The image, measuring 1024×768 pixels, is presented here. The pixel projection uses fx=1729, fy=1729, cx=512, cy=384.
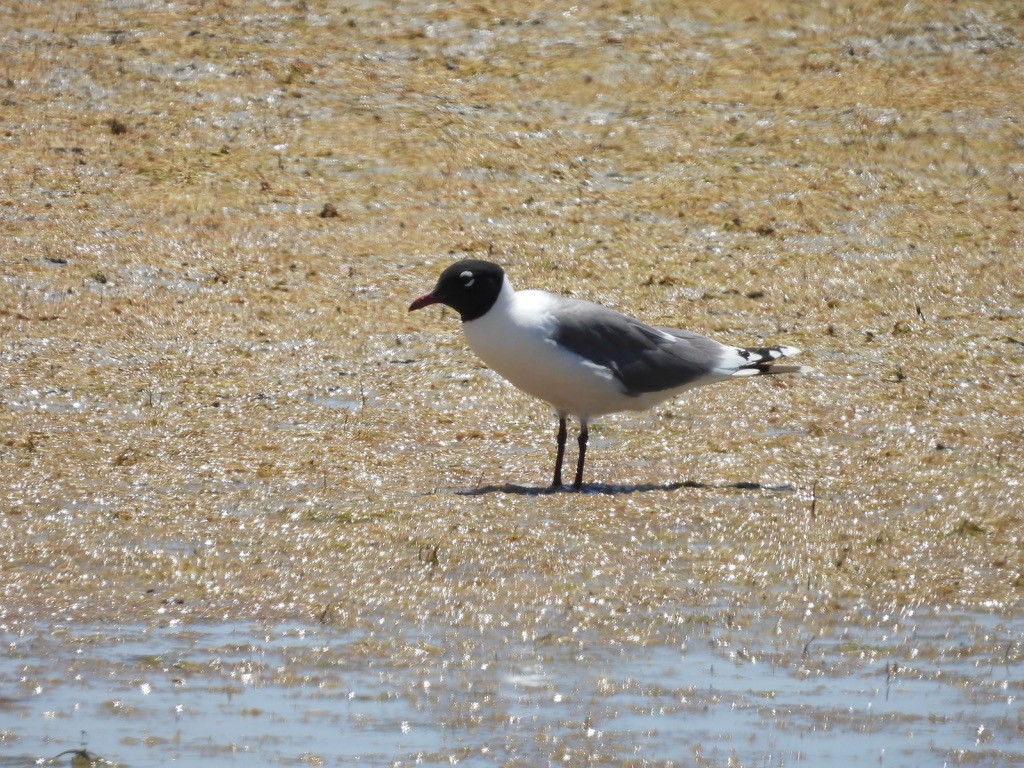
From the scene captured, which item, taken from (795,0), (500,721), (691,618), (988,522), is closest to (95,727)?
(500,721)

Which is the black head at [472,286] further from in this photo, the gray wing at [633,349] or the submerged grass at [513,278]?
the submerged grass at [513,278]

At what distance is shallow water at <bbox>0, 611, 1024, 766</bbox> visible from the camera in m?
5.55

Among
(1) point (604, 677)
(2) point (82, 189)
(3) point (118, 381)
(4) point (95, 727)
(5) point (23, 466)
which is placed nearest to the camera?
(4) point (95, 727)

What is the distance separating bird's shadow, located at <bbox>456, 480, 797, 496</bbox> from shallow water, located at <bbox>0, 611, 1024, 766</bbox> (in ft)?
7.25

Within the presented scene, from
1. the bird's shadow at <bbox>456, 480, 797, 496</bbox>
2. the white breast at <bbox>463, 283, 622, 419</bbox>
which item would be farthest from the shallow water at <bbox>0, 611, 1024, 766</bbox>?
the white breast at <bbox>463, 283, 622, 419</bbox>

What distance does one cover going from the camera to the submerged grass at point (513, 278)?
769 cm

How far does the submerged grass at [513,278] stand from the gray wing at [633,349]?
480 mm

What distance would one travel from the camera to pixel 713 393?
36.8 feet

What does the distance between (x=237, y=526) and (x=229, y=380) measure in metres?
2.90

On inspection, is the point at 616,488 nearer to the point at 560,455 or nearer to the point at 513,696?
the point at 560,455

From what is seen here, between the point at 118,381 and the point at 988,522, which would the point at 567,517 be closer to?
the point at 988,522

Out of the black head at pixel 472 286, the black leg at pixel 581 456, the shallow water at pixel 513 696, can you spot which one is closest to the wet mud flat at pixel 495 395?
the shallow water at pixel 513 696

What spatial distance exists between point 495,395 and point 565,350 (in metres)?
1.73

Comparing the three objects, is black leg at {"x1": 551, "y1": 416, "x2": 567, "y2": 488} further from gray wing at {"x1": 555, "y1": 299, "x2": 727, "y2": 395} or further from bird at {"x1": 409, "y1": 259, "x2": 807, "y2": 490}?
gray wing at {"x1": 555, "y1": 299, "x2": 727, "y2": 395}
